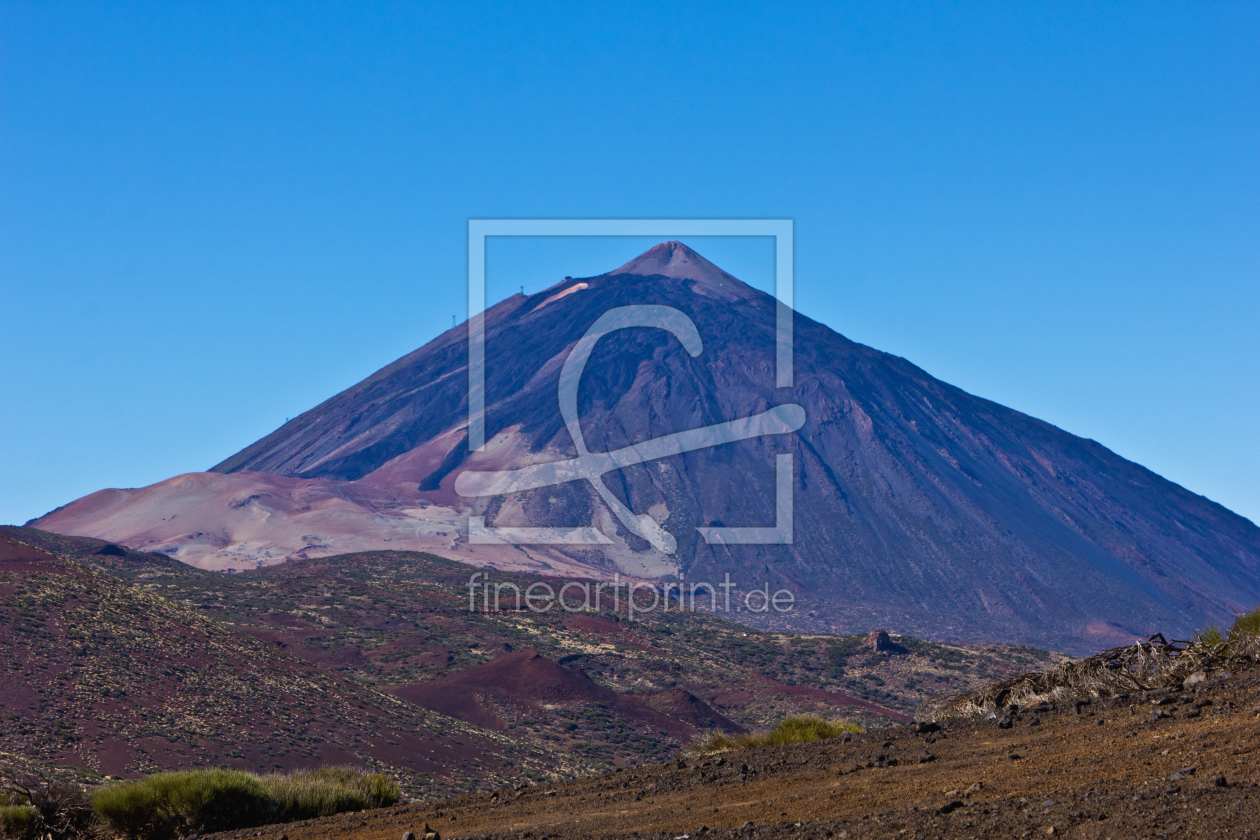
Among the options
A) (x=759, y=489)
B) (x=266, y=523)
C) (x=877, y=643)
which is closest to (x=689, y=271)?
(x=759, y=489)

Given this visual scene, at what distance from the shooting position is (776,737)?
476 inches

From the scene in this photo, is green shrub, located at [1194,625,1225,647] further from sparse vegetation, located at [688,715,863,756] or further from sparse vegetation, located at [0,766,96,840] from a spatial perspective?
sparse vegetation, located at [0,766,96,840]

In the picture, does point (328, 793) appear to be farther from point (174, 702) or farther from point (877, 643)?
point (877, 643)

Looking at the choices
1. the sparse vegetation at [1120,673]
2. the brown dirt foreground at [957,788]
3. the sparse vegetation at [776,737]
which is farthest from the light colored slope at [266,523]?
the sparse vegetation at [1120,673]

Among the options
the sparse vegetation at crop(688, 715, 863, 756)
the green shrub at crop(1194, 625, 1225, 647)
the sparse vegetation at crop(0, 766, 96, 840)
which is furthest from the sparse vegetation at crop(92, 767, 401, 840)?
the green shrub at crop(1194, 625, 1225, 647)

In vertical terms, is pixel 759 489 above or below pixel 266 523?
above

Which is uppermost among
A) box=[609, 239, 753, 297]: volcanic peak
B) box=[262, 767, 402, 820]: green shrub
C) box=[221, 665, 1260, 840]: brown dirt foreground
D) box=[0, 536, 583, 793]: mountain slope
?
box=[609, 239, 753, 297]: volcanic peak

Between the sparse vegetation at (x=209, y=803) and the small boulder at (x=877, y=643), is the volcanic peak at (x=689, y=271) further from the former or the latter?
the sparse vegetation at (x=209, y=803)

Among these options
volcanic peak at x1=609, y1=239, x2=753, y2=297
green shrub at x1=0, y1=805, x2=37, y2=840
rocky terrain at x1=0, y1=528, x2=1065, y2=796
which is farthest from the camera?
volcanic peak at x1=609, y1=239, x2=753, y2=297

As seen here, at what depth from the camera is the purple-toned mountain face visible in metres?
115

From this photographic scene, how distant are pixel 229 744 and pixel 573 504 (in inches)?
3868

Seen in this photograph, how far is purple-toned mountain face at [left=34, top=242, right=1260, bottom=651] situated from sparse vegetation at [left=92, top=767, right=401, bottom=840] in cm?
8801

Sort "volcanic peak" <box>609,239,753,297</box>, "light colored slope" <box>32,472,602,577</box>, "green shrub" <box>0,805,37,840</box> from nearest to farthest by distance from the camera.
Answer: "green shrub" <box>0,805,37,840</box> → "light colored slope" <box>32,472,602,577</box> → "volcanic peak" <box>609,239,753,297</box>

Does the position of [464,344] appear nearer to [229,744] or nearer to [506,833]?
[229,744]
